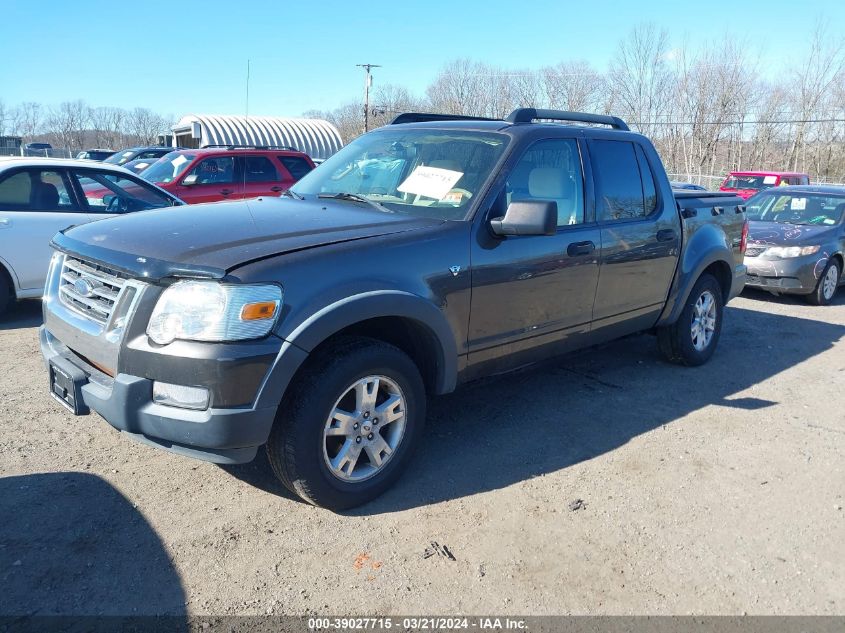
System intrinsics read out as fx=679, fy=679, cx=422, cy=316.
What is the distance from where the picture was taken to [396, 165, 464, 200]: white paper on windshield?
3966 millimetres

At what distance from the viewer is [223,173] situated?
10805 millimetres

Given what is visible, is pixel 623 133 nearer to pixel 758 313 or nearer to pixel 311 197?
pixel 311 197

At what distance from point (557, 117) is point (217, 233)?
2646mm

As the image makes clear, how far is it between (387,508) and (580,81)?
133ft

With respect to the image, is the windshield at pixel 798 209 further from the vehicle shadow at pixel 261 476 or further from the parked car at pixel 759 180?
the vehicle shadow at pixel 261 476

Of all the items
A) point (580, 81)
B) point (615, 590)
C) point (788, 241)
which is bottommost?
point (615, 590)

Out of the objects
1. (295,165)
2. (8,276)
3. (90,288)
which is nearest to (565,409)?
(90,288)

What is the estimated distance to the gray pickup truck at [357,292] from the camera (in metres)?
2.87

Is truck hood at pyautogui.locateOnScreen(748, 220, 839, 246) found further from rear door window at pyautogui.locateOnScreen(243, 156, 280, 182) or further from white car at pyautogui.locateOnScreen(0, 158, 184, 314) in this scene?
white car at pyautogui.locateOnScreen(0, 158, 184, 314)

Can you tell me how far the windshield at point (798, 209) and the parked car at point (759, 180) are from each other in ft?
27.9

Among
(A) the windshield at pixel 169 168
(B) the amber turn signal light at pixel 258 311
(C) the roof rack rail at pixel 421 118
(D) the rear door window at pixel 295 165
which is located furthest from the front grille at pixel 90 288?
(D) the rear door window at pixel 295 165

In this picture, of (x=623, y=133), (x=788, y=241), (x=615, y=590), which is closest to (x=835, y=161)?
(x=788, y=241)

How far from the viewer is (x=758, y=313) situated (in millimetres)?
8469

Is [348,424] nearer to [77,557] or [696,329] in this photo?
[77,557]
